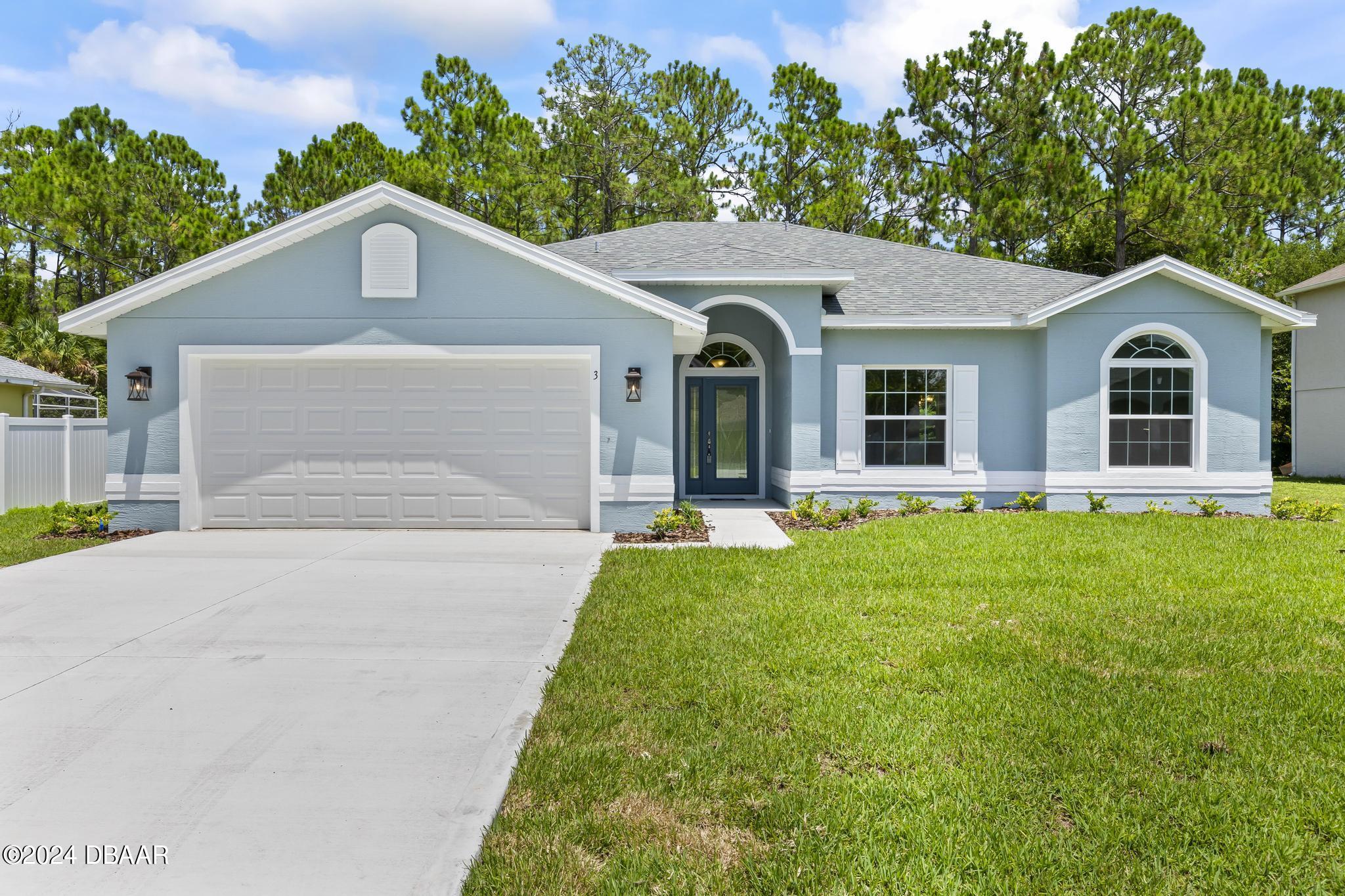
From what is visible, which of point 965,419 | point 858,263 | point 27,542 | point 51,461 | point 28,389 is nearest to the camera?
point 27,542

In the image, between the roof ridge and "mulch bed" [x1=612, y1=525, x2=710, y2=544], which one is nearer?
"mulch bed" [x1=612, y1=525, x2=710, y2=544]

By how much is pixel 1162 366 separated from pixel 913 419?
3.82 m

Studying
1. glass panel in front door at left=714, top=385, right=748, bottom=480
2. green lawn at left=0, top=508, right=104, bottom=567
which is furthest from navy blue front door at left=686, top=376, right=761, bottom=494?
green lawn at left=0, top=508, right=104, bottom=567

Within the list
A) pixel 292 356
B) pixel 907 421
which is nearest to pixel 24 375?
pixel 292 356

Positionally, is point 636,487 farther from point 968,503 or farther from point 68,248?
point 68,248

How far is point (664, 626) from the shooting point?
19.1 feet

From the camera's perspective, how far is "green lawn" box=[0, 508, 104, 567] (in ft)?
29.2

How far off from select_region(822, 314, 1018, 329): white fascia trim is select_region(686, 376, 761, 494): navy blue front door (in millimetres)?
2178

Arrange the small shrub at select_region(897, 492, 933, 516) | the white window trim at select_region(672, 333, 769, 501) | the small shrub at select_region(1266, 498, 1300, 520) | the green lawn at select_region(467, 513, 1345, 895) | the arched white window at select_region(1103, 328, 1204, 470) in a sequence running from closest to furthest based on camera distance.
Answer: the green lawn at select_region(467, 513, 1345, 895) → the small shrub at select_region(1266, 498, 1300, 520) → the small shrub at select_region(897, 492, 933, 516) → the arched white window at select_region(1103, 328, 1204, 470) → the white window trim at select_region(672, 333, 769, 501)

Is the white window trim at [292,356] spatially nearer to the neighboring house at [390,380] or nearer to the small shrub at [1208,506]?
the neighboring house at [390,380]

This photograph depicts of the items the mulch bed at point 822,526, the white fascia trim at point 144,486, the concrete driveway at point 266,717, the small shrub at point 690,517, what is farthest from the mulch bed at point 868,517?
the white fascia trim at point 144,486

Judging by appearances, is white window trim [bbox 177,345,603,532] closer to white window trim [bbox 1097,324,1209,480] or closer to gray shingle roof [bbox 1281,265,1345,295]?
white window trim [bbox 1097,324,1209,480]

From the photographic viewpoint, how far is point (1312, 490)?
1684 cm

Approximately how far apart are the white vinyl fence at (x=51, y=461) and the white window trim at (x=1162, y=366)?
50.7 ft
